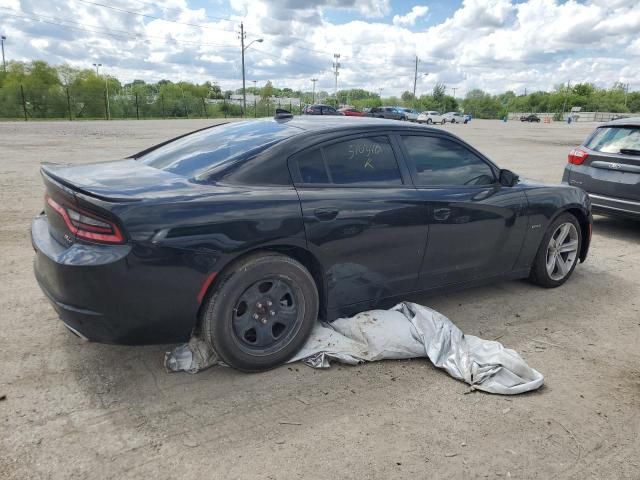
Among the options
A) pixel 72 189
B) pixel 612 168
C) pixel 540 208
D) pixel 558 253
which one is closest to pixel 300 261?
pixel 72 189

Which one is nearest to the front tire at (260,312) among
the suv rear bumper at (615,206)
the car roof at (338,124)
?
the car roof at (338,124)

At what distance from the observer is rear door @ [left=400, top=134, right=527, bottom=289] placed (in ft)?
12.5

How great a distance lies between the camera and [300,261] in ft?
10.8

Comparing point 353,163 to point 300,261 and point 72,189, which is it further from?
point 72,189

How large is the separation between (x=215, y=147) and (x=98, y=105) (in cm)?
4701

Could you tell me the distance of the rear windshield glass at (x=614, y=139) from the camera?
21.6 feet

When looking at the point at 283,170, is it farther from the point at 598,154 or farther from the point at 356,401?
the point at 598,154

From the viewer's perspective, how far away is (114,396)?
2867 millimetres

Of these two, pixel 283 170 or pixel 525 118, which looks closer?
pixel 283 170

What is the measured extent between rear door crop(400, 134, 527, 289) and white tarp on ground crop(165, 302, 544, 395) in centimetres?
44

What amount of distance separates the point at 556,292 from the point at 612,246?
2.36 m

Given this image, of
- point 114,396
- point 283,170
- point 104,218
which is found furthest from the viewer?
point 283,170

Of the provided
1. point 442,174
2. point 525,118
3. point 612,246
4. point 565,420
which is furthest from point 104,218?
point 525,118

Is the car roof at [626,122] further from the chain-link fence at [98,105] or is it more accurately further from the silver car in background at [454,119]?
the silver car in background at [454,119]
